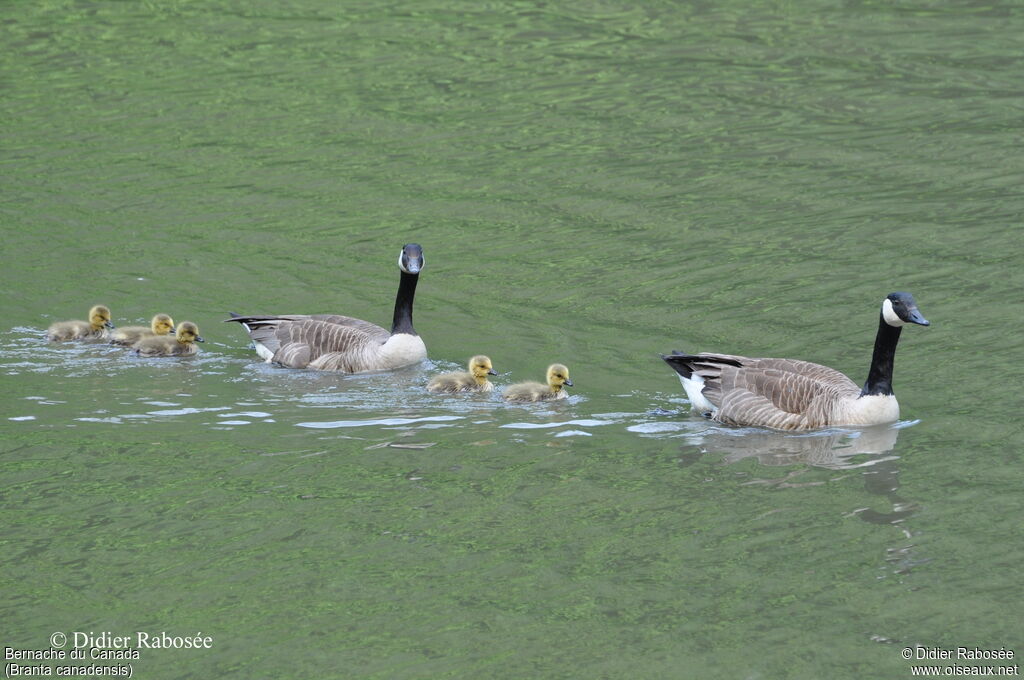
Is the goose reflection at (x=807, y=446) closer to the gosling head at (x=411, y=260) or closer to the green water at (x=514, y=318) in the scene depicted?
the green water at (x=514, y=318)

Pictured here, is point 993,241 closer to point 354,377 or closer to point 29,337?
point 354,377

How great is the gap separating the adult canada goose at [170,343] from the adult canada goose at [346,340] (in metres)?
0.70

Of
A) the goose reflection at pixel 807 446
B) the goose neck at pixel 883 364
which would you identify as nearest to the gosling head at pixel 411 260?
the goose reflection at pixel 807 446

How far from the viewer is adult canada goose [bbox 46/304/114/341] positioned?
14172 millimetres

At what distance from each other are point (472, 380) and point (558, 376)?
0.86 metres

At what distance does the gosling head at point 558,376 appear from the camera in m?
12.5

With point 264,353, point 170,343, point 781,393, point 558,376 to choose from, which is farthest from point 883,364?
point 170,343

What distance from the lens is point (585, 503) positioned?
10328mm

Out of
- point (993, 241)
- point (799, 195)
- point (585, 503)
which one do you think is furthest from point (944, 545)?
point (799, 195)

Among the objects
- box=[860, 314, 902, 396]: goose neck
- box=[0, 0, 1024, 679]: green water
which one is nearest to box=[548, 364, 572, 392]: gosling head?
box=[0, 0, 1024, 679]: green water

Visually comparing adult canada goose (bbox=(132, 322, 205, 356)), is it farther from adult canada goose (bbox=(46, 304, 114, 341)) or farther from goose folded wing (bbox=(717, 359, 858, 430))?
goose folded wing (bbox=(717, 359, 858, 430))

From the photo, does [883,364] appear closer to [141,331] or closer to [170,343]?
[170,343]

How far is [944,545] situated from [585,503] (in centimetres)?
245

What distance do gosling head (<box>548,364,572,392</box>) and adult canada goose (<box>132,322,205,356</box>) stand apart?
3.66 m
